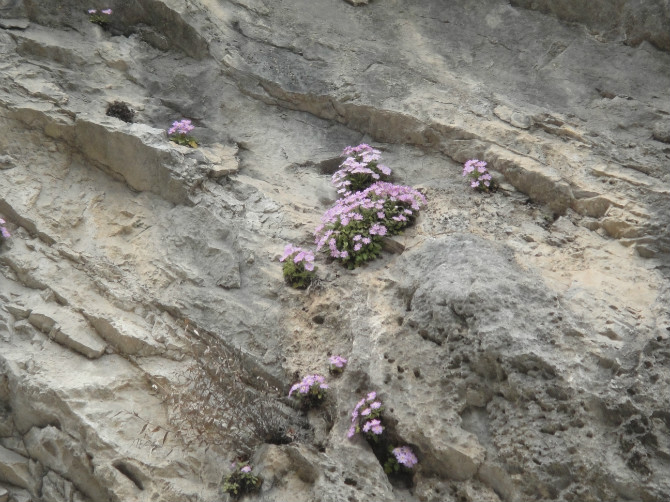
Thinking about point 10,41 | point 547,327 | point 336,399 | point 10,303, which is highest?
point 547,327

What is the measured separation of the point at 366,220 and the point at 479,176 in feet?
4.43

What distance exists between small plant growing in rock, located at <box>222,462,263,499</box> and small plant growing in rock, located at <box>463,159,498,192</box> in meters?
3.75

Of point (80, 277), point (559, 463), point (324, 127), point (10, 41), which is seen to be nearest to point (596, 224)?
point (559, 463)

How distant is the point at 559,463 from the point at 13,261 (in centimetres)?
543

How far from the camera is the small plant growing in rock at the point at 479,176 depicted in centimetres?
678

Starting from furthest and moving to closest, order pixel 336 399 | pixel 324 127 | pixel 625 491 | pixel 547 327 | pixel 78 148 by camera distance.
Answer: pixel 324 127 < pixel 78 148 < pixel 336 399 < pixel 547 327 < pixel 625 491

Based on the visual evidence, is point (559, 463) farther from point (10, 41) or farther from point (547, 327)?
point (10, 41)

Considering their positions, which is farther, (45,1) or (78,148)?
(45,1)

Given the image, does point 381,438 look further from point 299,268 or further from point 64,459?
A: point 64,459

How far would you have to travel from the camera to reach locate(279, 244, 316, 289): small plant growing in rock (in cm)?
640

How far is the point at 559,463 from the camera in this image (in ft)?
14.9

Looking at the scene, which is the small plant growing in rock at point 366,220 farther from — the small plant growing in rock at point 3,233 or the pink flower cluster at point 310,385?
the small plant growing in rock at point 3,233

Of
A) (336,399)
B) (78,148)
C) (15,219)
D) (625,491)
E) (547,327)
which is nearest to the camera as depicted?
(625,491)

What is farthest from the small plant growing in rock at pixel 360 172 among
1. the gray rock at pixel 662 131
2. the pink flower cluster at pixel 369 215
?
the gray rock at pixel 662 131
